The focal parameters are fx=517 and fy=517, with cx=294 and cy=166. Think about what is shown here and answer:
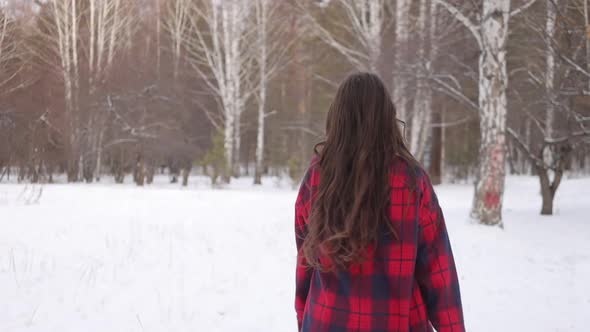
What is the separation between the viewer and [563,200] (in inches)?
631

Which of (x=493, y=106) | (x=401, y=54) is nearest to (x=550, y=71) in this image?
(x=401, y=54)

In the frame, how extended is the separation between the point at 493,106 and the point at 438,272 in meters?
8.39

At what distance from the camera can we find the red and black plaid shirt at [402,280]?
1787 millimetres

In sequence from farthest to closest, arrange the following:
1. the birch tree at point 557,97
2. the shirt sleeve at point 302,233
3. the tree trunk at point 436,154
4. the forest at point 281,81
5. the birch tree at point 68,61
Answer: the tree trunk at point 436,154 → the birch tree at point 68,61 → the forest at point 281,81 → the birch tree at point 557,97 → the shirt sleeve at point 302,233

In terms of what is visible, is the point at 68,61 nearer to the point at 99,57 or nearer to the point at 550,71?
the point at 99,57

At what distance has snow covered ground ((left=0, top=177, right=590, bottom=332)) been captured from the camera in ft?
15.6

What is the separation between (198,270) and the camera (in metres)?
6.20

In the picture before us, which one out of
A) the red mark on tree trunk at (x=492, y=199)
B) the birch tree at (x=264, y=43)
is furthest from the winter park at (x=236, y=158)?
the birch tree at (x=264, y=43)

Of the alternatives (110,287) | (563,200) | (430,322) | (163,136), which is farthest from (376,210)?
(163,136)

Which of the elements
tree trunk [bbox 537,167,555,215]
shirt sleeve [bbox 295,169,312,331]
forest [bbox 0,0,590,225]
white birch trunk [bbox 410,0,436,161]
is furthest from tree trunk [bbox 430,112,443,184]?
shirt sleeve [bbox 295,169,312,331]

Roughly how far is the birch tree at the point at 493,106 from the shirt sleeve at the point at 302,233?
826cm

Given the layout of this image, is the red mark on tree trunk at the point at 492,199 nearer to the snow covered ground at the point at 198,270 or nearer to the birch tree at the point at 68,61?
the snow covered ground at the point at 198,270

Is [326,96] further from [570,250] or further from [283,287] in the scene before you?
[283,287]

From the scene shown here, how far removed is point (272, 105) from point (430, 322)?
32.3 meters
